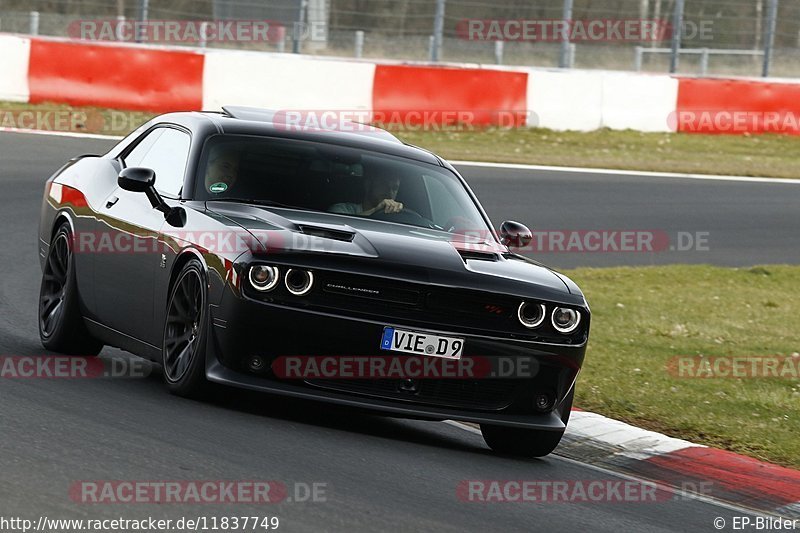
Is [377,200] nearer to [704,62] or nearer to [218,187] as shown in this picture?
[218,187]

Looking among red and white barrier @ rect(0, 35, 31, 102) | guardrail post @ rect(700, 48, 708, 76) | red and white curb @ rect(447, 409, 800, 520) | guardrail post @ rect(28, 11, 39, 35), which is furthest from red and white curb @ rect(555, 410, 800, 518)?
guardrail post @ rect(700, 48, 708, 76)

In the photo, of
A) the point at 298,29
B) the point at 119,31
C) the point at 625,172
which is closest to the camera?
the point at 625,172

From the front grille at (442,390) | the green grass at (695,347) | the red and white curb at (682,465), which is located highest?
the front grille at (442,390)

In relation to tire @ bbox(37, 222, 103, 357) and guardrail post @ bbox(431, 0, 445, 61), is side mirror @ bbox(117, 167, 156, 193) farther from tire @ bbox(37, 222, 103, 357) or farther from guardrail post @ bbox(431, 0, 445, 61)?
guardrail post @ bbox(431, 0, 445, 61)

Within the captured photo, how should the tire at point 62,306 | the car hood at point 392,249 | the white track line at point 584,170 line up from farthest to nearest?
the white track line at point 584,170, the tire at point 62,306, the car hood at point 392,249

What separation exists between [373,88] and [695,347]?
1140 centimetres

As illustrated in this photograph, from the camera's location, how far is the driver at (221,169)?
7723 millimetres

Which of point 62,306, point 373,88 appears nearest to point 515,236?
point 62,306

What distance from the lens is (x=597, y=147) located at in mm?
22422

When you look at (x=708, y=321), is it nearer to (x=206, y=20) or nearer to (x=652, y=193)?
(x=652, y=193)

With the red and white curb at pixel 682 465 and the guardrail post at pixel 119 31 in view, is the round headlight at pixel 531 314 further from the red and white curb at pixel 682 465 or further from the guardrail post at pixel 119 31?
the guardrail post at pixel 119 31

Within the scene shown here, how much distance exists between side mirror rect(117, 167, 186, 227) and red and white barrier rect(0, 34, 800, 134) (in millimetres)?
12866

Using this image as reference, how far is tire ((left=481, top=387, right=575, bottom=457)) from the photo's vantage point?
24.0 ft

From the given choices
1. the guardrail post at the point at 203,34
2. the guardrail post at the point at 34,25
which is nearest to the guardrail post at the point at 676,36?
the guardrail post at the point at 203,34
